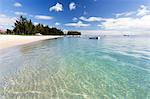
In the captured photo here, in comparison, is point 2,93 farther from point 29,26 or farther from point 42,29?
point 42,29

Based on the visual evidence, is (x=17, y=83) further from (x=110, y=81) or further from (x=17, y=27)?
(x=17, y=27)

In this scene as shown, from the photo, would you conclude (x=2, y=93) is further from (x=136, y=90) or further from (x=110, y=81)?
(x=136, y=90)

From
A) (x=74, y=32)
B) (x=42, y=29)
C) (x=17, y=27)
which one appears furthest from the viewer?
(x=74, y=32)

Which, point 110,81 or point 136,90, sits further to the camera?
point 110,81

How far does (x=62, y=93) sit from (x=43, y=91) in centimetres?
61

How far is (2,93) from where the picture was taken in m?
4.62

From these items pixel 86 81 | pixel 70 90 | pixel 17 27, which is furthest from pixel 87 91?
pixel 17 27

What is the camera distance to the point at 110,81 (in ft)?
19.7

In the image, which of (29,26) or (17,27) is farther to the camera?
(29,26)

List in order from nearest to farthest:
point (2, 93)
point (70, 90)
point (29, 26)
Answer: point (2, 93) → point (70, 90) → point (29, 26)

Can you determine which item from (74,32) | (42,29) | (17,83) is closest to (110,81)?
(17,83)

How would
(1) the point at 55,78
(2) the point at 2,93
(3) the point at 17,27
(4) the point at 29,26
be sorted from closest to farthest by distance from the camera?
(2) the point at 2,93 < (1) the point at 55,78 < (3) the point at 17,27 < (4) the point at 29,26

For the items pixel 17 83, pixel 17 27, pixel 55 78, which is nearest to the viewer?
pixel 17 83

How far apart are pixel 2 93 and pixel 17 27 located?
59219 millimetres
